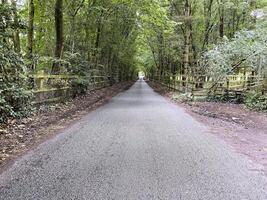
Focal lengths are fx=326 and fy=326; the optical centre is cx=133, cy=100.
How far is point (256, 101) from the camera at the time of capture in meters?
15.0

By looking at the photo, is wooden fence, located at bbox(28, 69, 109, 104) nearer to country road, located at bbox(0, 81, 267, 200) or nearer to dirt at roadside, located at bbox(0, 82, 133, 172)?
dirt at roadside, located at bbox(0, 82, 133, 172)

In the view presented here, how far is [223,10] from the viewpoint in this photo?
2603 cm

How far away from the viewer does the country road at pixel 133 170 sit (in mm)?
4035

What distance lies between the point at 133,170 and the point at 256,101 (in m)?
11.5

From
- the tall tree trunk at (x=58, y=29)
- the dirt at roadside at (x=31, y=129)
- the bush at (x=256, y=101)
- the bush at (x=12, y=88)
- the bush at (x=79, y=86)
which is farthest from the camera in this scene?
the bush at (x=79, y=86)

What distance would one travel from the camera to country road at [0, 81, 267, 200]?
4.04 metres

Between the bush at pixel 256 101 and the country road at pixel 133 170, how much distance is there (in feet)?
23.7

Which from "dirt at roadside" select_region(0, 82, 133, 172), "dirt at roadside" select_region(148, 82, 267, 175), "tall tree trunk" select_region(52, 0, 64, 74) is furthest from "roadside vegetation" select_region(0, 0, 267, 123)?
"dirt at roadside" select_region(148, 82, 267, 175)

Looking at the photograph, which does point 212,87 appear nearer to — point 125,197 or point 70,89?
point 70,89

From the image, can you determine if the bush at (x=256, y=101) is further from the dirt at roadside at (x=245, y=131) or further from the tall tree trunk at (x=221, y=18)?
A: the tall tree trunk at (x=221, y=18)

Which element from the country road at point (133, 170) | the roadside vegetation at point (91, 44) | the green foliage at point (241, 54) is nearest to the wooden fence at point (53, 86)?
the roadside vegetation at point (91, 44)

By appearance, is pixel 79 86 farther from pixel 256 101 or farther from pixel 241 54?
pixel 256 101

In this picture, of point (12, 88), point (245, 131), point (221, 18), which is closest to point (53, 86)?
point (12, 88)

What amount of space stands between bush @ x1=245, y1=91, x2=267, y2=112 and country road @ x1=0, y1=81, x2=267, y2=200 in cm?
722
